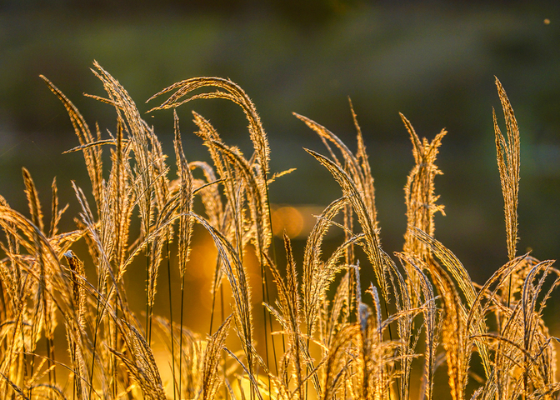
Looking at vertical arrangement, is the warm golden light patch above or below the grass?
above

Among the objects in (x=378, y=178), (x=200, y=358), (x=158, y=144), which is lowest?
(x=200, y=358)

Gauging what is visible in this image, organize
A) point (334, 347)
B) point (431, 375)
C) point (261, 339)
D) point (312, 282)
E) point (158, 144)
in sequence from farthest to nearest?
point (261, 339)
point (158, 144)
point (312, 282)
point (431, 375)
point (334, 347)

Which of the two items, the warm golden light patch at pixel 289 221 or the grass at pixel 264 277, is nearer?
the grass at pixel 264 277

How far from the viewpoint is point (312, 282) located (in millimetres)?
1378

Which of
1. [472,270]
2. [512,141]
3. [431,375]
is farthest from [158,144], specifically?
[472,270]

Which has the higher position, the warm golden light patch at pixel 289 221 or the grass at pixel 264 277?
the warm golden light patch at pixel 289 221

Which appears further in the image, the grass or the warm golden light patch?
the warm golden light patch

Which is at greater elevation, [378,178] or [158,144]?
[378,178]

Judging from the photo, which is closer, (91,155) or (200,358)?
(91,155)

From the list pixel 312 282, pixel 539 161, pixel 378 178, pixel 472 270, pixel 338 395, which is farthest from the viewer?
pixel 539 161

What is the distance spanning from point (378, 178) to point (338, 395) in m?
42.7

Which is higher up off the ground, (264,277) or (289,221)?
(289,221)

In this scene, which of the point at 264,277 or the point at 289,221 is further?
the point at 289,221

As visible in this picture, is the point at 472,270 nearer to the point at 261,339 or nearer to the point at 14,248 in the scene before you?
the point at 261,339
